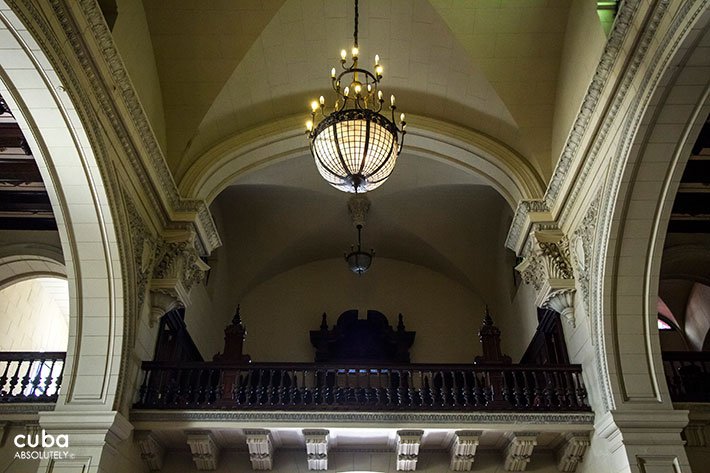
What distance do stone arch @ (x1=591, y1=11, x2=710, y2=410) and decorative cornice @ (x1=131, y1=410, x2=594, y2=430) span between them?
827mm

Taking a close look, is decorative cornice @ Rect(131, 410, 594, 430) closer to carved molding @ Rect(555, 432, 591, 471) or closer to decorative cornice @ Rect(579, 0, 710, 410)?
carved molding @ Rect(555, 432, 591, 471)

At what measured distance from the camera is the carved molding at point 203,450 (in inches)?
312

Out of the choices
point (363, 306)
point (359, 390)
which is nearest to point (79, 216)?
point (359, 390)

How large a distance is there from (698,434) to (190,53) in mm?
8473

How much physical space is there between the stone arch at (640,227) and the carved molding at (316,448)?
137 inches

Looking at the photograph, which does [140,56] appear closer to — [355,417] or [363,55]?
[363,55]

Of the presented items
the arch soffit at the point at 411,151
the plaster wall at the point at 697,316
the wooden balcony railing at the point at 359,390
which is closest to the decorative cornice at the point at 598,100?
the arch soffit at the point at 411,151

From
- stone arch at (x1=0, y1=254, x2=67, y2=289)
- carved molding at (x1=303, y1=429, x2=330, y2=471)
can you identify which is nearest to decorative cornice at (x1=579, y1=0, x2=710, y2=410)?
carved molding at (x1=303, y1=429, x2=330, y2=471)

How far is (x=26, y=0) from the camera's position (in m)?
5.39

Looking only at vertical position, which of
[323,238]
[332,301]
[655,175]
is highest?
[323,238]

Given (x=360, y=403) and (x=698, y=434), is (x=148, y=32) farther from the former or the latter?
(x=698, y=434)

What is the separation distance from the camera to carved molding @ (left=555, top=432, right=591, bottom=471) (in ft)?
25.7

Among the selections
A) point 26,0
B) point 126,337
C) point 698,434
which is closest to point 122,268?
point 126,337

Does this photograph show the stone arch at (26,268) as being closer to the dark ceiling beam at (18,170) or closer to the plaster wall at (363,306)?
the dark ceiling beam at (18,170)
